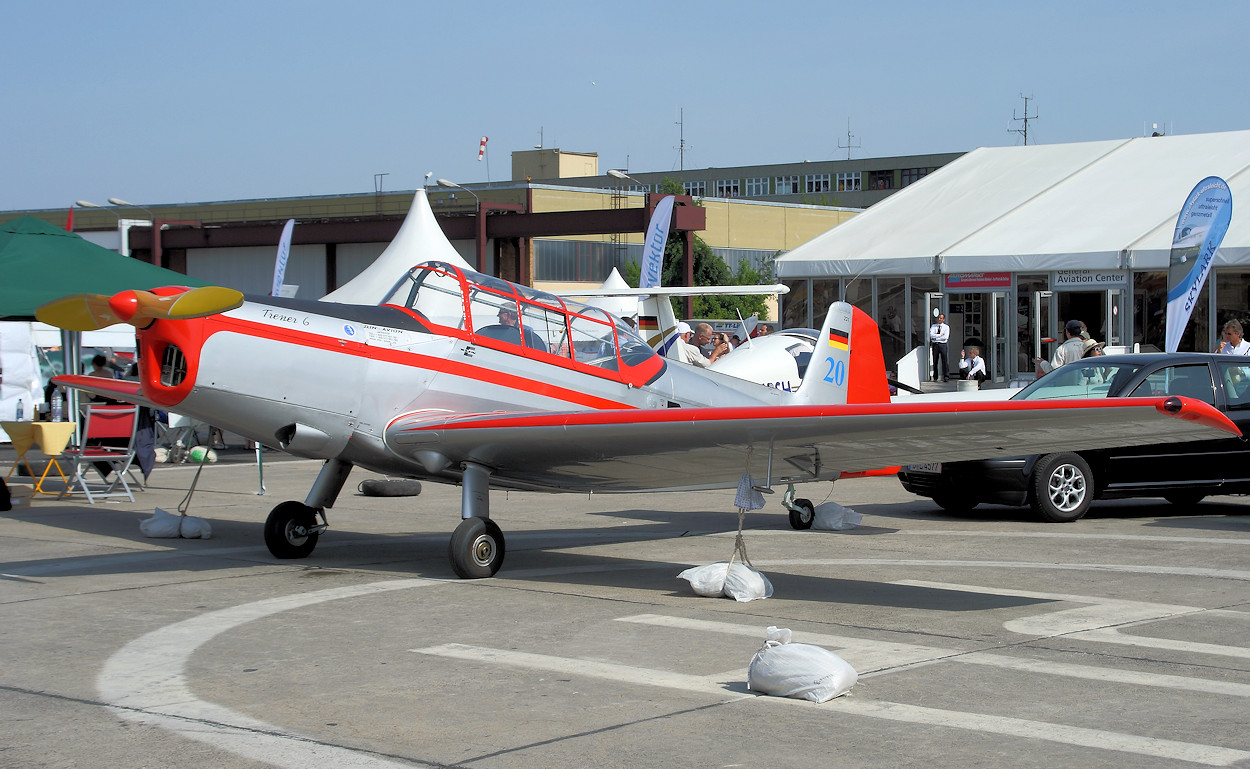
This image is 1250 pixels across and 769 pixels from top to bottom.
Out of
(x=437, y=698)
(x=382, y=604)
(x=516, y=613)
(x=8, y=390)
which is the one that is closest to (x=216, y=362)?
(x=382, y=604)

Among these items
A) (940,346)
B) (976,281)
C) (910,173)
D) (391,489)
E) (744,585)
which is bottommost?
(744,585)

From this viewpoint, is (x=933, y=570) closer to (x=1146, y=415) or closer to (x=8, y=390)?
(x=1146, y=415)

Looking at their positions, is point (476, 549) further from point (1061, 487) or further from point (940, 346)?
point (940, 346)

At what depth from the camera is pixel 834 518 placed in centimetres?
1082

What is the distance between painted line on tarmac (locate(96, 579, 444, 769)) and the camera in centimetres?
424

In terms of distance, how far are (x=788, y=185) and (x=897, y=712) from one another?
110m

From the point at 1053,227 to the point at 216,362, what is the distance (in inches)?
768

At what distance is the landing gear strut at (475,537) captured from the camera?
26.6 ft

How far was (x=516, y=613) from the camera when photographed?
6977 millimetres

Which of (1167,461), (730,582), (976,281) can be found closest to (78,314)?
(730,582)

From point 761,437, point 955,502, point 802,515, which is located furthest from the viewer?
point 955,502

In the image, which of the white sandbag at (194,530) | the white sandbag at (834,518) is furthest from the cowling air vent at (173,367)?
the white sandbag at (834,518)

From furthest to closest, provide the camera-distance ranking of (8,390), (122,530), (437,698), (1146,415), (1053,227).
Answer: (1053,227) → (8,390) → (122,530) → (1146,415) → (437,698)

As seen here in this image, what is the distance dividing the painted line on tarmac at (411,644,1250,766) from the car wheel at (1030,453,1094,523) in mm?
6553
